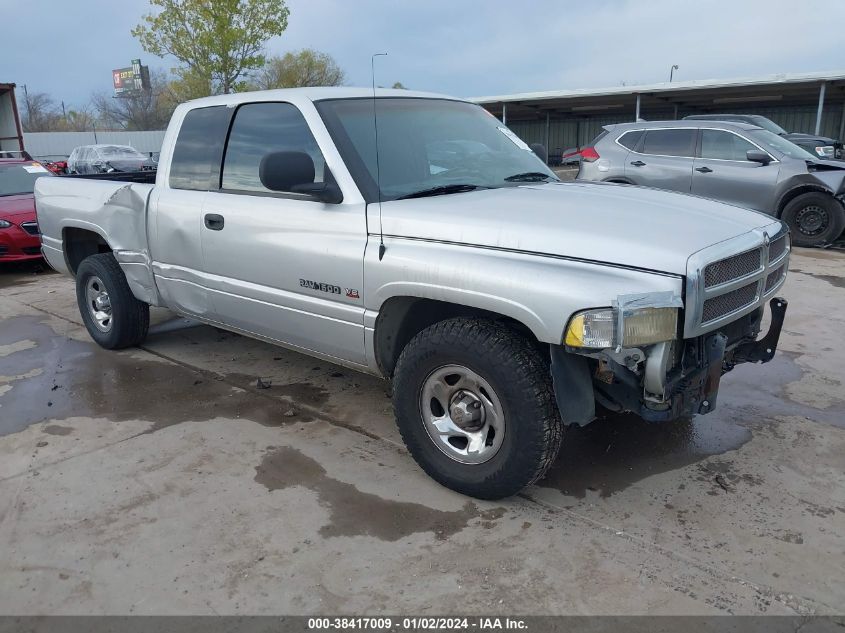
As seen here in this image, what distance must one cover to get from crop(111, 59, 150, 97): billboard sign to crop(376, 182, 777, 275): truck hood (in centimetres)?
7076

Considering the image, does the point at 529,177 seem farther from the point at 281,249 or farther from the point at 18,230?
the point at 18,230

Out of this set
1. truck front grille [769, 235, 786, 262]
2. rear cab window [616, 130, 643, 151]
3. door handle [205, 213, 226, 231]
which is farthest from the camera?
rear cab window [616, 130, 643, 151]

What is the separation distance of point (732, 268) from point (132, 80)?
94.2m

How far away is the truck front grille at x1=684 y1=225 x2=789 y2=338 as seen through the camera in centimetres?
269

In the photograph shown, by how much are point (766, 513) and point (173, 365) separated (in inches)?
166

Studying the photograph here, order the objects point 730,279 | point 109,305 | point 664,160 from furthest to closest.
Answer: point 664,160 < point 109,305 < point 730,279

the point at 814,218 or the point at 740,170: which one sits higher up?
the point at 740,170

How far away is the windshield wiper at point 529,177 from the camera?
13.1 ft

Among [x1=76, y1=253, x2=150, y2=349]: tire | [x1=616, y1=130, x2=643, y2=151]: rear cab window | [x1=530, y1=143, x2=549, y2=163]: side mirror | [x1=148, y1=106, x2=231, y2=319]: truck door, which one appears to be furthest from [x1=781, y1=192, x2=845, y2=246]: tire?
[x1=76, y1=253, x2=150, y2=349]: tire

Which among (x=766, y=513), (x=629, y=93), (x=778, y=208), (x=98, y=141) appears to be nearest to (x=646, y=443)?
(x=766, y=513)

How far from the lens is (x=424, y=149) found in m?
3.89

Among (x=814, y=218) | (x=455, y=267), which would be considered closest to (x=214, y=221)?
(x=455, y=267)

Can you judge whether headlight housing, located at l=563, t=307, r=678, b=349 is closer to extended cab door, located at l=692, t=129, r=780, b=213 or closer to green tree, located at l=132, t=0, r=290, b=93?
extended cab door, located at l=692, t=129, r=780, b=213
